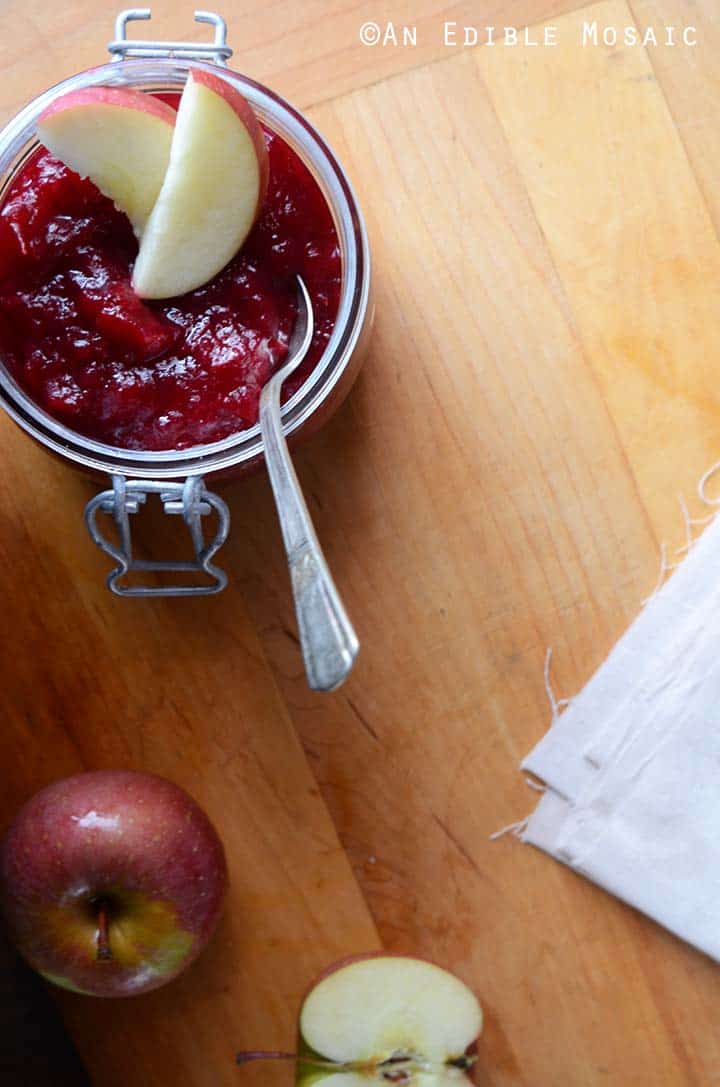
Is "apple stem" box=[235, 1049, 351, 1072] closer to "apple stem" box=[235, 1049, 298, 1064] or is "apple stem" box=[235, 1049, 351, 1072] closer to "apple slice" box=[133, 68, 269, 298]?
"apple stem" box=[235, 1049, 298, 1064]

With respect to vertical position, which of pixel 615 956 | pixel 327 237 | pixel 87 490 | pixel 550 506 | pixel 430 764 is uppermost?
pixel 327 237

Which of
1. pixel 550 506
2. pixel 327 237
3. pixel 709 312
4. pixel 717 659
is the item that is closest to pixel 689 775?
pixel 717 659

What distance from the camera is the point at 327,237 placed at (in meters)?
0.68

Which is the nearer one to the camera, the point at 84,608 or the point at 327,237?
the point at 327,237

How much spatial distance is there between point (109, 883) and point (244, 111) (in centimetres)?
48

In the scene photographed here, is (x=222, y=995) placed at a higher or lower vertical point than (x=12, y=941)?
lower

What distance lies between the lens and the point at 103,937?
0.73 meters

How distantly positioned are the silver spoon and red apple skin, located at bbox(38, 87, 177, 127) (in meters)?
0.12

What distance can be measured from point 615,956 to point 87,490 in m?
0.50

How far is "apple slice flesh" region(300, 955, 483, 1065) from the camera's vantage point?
798 mm

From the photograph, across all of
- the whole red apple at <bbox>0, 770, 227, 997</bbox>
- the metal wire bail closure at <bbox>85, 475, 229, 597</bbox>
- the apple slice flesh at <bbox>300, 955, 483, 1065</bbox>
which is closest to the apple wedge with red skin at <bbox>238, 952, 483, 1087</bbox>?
the apple slice flesh at <bbox>300, 955, 483, 1065</bbox>

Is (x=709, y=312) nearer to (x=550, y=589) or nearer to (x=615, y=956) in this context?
(x=550, y=589)

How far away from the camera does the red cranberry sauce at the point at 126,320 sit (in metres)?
0.66

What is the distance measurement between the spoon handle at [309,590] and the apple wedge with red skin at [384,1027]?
334 millimetres
